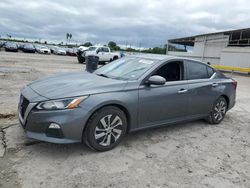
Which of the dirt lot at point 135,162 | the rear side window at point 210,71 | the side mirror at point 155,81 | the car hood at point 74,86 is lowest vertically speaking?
the dirt lot at point 135,162

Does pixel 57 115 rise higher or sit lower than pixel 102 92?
lower

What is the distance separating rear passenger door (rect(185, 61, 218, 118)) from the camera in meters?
4.93

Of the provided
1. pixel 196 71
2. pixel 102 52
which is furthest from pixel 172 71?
pixel 102 52

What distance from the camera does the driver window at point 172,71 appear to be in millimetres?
4539

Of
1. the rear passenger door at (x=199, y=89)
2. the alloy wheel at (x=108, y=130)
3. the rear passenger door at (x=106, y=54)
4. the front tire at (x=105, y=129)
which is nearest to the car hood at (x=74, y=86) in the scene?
the front tire at (x=105, y=129)

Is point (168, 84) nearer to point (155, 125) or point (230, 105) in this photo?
point (155, 125)

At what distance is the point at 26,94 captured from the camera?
381 cm

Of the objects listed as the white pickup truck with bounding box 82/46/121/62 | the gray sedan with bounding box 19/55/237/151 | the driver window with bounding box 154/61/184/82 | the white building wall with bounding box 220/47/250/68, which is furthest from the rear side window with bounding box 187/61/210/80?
the white building wall with bounding box 220/47/250/68

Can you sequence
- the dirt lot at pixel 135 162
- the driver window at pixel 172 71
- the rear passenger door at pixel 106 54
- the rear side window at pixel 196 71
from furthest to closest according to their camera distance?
the rear passenger door at pixel 106 54
the rear side window at pixel 196 71
the driver window at pixel 172 71
the dirt lot at pixel 135 162

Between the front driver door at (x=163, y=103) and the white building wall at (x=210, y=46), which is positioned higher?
the white building wall at (x=210, y=46)

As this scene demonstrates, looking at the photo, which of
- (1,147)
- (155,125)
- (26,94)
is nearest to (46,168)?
(1,147)

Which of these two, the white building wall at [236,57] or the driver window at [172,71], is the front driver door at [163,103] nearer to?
the driver window at [172,71]

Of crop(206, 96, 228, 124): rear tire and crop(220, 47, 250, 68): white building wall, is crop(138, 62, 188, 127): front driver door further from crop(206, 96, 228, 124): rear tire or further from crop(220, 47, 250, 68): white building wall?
crop(220, 47, 250, 68): white building wall

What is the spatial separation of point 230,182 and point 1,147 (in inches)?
129
